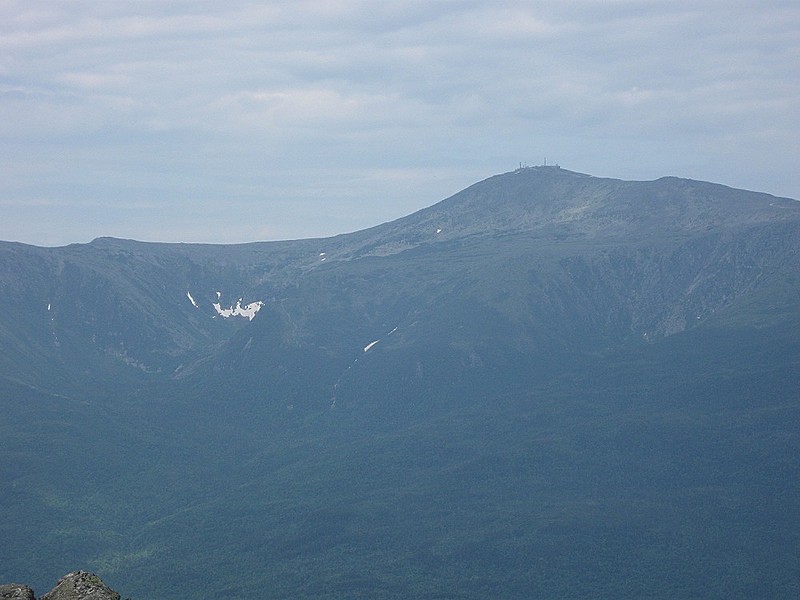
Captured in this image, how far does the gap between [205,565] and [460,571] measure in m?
41.6

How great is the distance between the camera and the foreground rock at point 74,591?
39875 millimetres

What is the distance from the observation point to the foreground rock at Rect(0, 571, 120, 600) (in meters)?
39.9

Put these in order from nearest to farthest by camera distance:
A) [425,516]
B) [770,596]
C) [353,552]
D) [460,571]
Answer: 1. [770,596]
2. [460,571]
3. [353,552]
4. [425,516]

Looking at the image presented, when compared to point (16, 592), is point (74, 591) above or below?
below

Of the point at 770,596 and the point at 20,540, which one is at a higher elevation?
the point at 20,540

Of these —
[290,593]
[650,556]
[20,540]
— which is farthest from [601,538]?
[20,540]

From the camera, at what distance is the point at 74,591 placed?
40812 millimetres

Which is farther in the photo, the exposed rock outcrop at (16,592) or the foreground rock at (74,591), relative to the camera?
the foreground rock at (74,591)

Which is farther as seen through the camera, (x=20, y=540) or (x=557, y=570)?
(x=20, y=540)

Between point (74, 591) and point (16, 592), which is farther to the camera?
point (74, 591)

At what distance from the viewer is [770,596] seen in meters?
151

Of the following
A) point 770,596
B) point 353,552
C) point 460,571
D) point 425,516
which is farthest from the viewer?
point 425,516

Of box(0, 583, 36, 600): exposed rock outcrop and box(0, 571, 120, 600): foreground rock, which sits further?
box(0, 571, 120, 600): foreground rock

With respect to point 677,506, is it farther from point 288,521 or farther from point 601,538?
point 288,521
